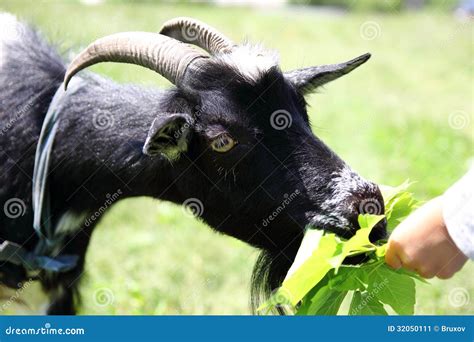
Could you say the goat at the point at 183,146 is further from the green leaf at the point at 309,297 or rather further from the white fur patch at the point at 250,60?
the green leaf at the point at 309,297

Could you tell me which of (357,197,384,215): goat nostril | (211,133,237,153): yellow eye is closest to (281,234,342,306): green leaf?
(357,197,384,215): goat nostril

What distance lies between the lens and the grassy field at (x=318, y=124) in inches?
201

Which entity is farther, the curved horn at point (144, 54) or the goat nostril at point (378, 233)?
the curved horn at point (144, 54)

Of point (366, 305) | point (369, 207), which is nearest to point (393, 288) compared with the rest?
point (366, 305)

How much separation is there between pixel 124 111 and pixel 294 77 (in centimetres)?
98

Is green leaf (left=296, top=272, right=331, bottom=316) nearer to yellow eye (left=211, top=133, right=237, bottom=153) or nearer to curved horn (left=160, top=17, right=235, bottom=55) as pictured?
yellow eye (left=211, top=133, right=237, bottom=153)

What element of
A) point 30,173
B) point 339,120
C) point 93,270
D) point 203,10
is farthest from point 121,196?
point 203,10

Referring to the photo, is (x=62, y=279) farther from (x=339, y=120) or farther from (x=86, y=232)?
(x=339, y=120)

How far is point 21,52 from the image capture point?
13.4 ft

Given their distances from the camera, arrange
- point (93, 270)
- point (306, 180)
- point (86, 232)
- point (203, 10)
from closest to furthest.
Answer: point (306, 180) → point (86, 232) → point (93, 270) → point (203, 10)

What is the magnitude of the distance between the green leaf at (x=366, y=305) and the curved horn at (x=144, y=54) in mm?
1433

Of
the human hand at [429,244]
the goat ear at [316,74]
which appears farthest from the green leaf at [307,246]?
the goat ear at [316,74]

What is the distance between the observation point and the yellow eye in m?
3.30

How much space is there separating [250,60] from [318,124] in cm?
573
